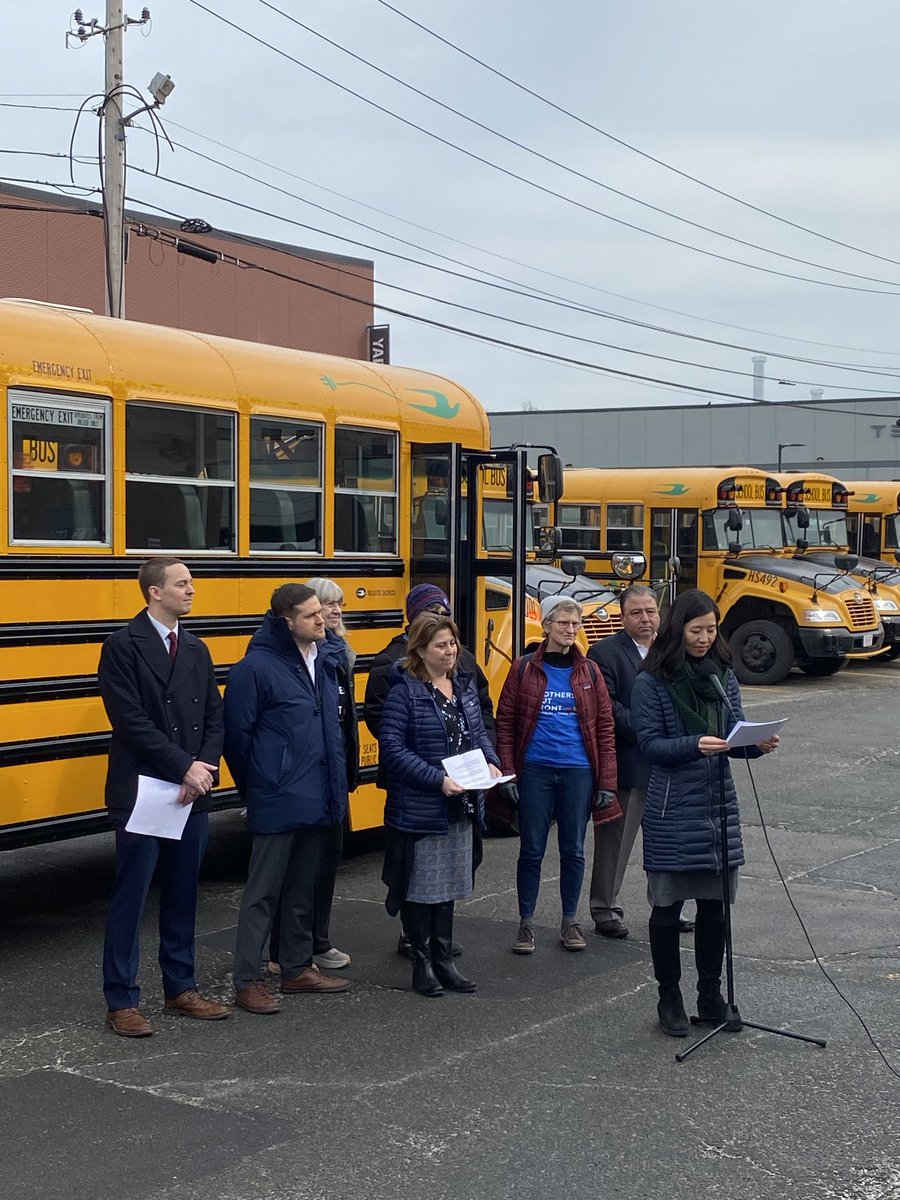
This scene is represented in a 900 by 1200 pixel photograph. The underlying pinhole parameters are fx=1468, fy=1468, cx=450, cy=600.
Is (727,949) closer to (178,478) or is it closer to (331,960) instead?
(331,960)

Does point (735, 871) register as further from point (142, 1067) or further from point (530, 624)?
point (530, 624)

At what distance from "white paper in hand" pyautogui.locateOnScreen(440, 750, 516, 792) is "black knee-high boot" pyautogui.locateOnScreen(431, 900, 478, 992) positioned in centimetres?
55

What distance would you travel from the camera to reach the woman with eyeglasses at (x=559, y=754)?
6891mm

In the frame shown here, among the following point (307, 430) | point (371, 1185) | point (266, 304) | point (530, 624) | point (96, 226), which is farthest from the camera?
point (266, 304)

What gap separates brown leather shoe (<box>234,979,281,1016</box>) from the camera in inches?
236

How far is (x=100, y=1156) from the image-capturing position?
448cm

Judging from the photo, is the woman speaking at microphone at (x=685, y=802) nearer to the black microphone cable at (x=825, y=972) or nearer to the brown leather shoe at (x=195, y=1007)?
the black microphone cable at (x=825, y=972)

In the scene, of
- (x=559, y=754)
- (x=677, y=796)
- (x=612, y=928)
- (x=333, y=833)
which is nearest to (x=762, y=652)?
(x=612, y=928)

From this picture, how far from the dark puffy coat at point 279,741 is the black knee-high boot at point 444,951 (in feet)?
2.09

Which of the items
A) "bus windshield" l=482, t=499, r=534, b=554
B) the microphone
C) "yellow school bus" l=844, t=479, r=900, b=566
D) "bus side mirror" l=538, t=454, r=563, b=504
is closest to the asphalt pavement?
the microphone

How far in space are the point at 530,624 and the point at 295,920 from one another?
21.6 feet

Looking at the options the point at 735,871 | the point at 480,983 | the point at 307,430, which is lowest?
the point at 480,983

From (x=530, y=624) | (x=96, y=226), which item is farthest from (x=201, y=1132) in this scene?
(x=96, y=226)

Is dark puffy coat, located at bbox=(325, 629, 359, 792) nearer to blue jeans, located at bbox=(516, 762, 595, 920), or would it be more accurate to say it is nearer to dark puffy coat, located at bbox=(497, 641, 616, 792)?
dark puffy coat, located at bbox=(497, 641, 616, 792)
